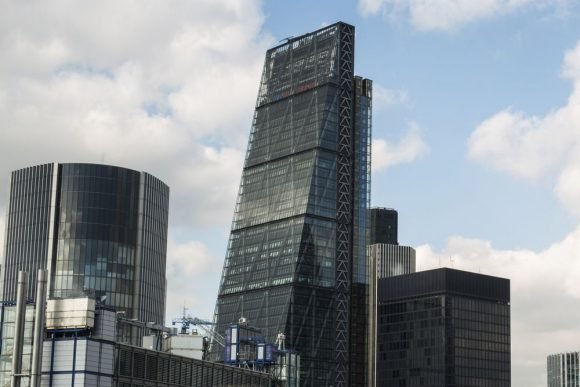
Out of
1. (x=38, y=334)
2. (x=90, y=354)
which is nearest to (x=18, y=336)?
(x=38, y=334)

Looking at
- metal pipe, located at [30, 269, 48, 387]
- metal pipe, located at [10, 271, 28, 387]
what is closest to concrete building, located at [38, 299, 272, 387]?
metal pipe, located at [10, 271, 28, 387]

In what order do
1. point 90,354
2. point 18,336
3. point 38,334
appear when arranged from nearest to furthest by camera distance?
point 38,334 < point 90,354 < point 18,336

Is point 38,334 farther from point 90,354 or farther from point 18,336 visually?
point 90,354

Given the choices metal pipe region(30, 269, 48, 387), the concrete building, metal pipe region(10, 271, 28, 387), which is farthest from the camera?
metal pipe region(10, 271, 28, 387)

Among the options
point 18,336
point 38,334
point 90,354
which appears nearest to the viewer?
point 38,334

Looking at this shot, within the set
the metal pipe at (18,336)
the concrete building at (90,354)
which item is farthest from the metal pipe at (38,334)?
the concrete building at (90,354)

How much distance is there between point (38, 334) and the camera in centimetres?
10975

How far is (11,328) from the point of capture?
115750 mm

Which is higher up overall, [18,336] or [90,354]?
[18,336]

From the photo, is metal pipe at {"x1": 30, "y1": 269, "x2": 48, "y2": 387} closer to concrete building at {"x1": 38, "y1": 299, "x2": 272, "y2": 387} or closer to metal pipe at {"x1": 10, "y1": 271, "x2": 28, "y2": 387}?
metal pipe at {"x1": 10, "y1": 271, "x2": 28, "y2": 387}

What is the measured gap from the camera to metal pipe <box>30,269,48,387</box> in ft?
355

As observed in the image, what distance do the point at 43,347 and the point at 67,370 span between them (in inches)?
127

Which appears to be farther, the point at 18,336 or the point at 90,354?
the point at 18,336

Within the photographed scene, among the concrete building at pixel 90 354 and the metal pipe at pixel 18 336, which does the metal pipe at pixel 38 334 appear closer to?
the metal pipe at pixel 18 336
